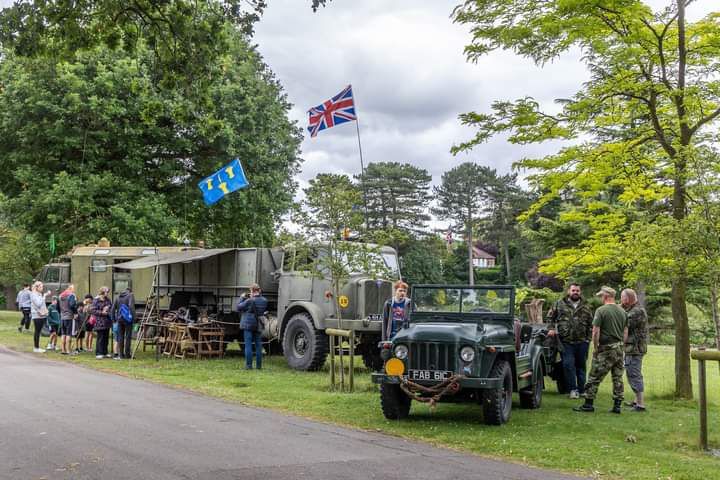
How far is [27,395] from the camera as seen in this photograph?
1118 centimetres

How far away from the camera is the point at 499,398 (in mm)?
9406

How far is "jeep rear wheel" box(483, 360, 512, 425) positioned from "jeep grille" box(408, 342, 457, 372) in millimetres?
576

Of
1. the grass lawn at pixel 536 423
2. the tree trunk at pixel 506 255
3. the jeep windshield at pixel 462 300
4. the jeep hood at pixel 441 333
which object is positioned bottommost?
the grass lawn at pixel 536 423

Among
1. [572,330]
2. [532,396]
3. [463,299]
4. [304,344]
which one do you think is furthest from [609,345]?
[304,344]

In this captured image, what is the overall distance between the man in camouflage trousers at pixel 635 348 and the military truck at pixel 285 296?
4.37 metres

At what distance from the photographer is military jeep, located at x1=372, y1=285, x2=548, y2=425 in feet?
30.6

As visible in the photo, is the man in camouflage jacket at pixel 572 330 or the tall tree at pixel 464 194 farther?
the tall tree at pixel 464 194

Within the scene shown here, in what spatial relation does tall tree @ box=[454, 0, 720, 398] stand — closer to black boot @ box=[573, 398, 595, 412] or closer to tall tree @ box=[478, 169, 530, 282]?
black boot @ box=[573, 398, 595, 412]

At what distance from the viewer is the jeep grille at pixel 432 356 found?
9.41 metres

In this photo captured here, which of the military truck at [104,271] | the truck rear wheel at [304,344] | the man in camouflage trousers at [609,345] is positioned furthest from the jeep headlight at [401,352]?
the military truck at [104,271]

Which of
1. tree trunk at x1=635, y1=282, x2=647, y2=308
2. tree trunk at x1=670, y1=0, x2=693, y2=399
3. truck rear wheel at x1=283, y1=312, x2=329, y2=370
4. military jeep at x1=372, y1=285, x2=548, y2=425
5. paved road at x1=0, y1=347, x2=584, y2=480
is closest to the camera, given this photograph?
paved road at x1=0, y1=347, x2=584, y2=480

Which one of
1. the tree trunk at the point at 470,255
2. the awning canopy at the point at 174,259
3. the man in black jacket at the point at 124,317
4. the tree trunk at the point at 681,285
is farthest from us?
the tree trunk at the point at 470,255

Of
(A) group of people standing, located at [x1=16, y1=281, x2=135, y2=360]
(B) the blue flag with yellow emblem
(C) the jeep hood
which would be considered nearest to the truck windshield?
(C) the jeep hood

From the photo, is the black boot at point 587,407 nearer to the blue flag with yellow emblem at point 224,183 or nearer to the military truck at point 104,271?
the blue flag with yellow emblem at point 224,183
